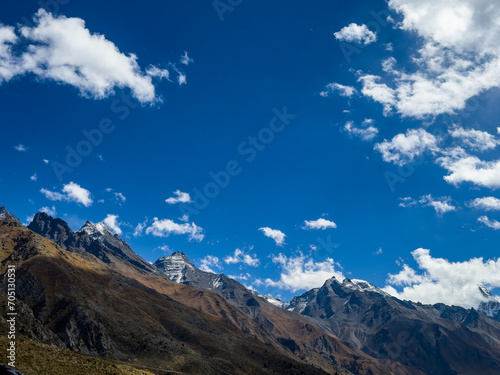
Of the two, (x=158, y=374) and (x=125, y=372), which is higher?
(x=125, y=372)

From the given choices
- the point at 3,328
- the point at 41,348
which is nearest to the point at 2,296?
the point at 3,328

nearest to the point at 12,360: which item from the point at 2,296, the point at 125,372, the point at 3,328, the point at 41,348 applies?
the point at 41,348

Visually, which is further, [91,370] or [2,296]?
[2,296]

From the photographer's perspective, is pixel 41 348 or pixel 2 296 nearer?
pixel 41 348

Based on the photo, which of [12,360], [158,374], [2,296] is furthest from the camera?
[158,374]

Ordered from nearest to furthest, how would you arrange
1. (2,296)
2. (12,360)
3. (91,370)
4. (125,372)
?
(12,360) → (91,370) → (125,372) → (2,296)

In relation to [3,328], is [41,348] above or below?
above

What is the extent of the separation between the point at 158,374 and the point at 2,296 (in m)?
82.4

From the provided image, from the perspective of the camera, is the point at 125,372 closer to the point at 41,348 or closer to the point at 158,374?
the point at 41,348

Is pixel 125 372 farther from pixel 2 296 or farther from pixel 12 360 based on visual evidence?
pixel 2 296

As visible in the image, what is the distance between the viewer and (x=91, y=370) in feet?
187

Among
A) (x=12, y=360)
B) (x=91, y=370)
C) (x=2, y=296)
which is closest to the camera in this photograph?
(x=12, y=360)

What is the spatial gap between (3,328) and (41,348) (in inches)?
4388

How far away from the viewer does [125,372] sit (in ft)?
207
